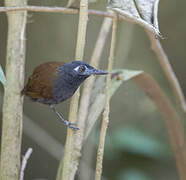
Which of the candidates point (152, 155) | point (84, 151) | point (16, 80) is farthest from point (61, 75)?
point (152, 155)

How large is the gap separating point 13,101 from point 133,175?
5.26ft

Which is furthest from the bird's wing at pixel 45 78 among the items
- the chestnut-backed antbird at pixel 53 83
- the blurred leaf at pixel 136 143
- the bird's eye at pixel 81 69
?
the blurred leaf at pixel 136 143

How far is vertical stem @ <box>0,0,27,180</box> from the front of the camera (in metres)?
1.44

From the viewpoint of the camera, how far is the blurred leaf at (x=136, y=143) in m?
2.75

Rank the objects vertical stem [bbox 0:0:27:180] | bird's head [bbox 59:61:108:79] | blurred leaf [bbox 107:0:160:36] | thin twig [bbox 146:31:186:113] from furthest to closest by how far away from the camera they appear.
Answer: thin twig [bbox 146:31:186:113] → bird's head [bbox 59:61:108:79] → vertical stem [bbox 0:0:27:180] → blurred leaf [bbox 107:0:160:36]

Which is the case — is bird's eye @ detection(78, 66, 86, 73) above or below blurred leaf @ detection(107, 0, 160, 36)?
below

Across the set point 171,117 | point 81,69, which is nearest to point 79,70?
point 81,69

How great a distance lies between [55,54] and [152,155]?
1.44 meters

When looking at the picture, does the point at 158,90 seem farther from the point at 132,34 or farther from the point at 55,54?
the point at 55,54

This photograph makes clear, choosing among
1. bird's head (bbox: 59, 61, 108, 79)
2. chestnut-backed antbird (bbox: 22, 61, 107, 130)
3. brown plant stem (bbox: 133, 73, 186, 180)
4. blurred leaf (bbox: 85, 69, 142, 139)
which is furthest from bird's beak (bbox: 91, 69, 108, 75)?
brown plant stem (bbox: 133, 73, 186, 180)

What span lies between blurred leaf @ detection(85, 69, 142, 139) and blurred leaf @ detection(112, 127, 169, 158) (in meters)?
0.99

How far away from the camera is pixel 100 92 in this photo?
179cm

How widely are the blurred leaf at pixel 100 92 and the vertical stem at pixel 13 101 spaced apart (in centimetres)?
34

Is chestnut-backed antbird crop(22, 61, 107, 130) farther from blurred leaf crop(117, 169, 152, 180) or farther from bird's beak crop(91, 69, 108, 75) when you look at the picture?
blurred leaf crop(117, 169, 152, 180)
